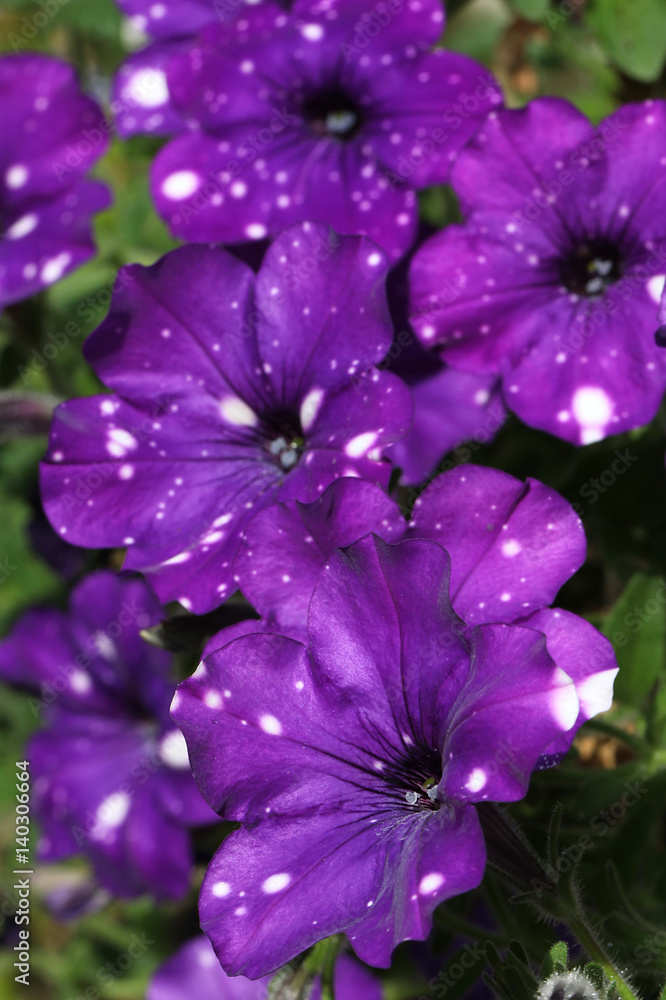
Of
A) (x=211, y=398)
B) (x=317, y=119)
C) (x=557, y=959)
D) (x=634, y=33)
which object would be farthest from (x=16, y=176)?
(x=557, y=959)

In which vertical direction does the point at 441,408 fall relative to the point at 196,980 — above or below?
above

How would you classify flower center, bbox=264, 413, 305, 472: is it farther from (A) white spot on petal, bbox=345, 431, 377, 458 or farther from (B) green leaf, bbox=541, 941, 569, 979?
(B) green leaf, bbox=541, 941, 569, 979

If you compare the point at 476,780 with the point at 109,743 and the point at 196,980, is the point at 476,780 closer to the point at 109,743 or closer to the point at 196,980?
the point at 196,980

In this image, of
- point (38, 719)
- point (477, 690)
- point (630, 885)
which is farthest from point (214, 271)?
point (38, 719)

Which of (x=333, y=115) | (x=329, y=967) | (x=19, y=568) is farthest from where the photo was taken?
(x=19, y=568)

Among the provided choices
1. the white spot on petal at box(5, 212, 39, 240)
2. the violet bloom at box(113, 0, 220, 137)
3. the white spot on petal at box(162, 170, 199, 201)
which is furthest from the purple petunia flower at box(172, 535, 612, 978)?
the violet bloom at box(113, 0, 220, 137)

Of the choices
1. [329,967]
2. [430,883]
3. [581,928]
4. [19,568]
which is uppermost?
[430,883]

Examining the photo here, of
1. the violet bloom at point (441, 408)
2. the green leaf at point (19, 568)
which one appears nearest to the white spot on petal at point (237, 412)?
the violet bloom at point (441, 408)
